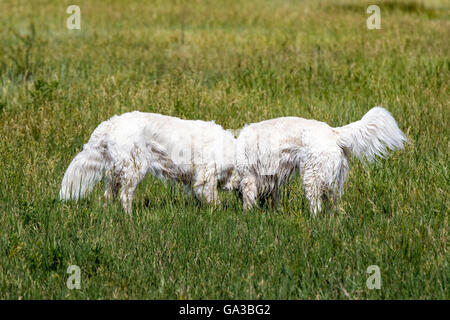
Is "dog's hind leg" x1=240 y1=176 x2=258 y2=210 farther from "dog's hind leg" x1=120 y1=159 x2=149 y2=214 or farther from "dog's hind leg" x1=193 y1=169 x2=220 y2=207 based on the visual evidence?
"dog's hind leg" x1=120 y1=159 x2=149 y2=214

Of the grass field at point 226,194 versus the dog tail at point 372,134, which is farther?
the dog tail at point 372,134

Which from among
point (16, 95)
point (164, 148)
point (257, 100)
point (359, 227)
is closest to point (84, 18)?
point (16, 95)

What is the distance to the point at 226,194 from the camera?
6.13 metres

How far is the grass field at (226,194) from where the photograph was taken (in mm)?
4246

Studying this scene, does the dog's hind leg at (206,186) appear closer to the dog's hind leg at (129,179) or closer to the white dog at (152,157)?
the white dog at (152,157)

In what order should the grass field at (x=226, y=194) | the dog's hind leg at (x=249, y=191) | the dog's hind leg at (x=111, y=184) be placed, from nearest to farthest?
the grass field at (x=226, y=194) → the dog's hind leg at (x=249, y=191) → the dog's hind leg at (x=111, y=184)

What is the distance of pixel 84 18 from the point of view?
1714 cm

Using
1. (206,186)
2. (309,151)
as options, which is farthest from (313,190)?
(206,186)

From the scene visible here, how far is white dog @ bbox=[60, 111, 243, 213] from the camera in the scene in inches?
222

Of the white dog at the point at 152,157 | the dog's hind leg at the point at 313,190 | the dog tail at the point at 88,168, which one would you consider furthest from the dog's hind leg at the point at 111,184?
the dog's hind leg at the point at 313,190

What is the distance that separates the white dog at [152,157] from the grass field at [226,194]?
0.21 meters

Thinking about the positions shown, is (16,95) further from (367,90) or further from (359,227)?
(359,227)

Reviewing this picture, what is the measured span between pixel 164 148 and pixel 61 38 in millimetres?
9380

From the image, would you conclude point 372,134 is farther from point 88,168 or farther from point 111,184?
point 88,168
